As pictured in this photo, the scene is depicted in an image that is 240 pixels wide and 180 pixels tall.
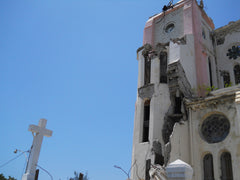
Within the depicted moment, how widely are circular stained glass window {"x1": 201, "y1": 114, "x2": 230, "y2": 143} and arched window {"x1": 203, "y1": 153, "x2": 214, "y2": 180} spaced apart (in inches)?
48.5

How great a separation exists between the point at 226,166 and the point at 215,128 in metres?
2.84

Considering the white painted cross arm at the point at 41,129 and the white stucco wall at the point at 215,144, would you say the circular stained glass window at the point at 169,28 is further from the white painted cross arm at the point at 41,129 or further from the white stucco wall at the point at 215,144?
the white painted cross arm at the point at 41,129

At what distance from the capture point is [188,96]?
21328mm

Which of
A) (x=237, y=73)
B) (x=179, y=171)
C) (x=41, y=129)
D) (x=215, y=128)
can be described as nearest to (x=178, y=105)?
(x=215, y=128)

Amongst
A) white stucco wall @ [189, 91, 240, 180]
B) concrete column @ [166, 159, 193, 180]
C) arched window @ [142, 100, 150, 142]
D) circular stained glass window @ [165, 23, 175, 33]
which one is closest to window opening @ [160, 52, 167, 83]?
arched window @ [142, 100, 150, 142]

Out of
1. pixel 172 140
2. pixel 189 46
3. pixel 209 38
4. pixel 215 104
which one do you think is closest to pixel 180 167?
pixel 172 140

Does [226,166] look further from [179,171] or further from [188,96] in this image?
[179,171]

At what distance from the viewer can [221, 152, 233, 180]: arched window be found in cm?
1675

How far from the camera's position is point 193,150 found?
1880cm

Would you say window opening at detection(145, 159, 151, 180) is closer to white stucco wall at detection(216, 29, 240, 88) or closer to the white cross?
the white cross

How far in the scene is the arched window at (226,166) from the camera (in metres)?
16.8

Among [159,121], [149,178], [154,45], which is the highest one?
[154,45]

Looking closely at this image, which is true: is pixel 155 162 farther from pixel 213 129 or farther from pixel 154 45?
pixel 154 45

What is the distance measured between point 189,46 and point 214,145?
1075cm
